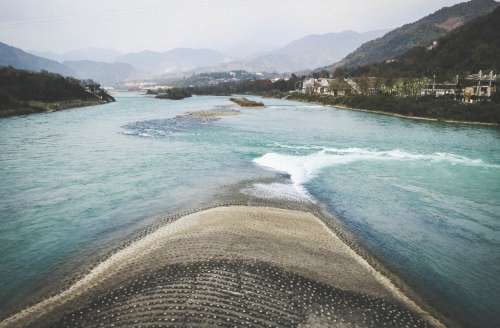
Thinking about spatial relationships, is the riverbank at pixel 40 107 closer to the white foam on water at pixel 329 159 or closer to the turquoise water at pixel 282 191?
the turquoise water at pixel 282 191

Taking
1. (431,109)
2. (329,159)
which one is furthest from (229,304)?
(431,109)

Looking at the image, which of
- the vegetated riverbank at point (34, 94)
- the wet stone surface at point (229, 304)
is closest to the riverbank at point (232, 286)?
the wet stone surface at point (229, 304)

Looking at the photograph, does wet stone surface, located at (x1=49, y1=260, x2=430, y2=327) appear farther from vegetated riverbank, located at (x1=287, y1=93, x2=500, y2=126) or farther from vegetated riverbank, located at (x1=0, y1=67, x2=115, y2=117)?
vegetated riverbank, located at (x1=0, y1=67, x2=115, y2=117)

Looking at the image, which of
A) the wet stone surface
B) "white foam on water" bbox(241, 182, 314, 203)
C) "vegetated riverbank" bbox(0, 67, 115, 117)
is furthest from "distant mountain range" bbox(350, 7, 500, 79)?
the wet stone surface

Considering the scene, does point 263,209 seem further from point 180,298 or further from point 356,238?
point 180,298

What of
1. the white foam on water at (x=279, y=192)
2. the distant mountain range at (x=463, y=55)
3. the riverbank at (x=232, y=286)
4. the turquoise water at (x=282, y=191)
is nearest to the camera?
the riverbank at (x=232, y=286)

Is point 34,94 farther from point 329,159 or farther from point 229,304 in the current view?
point 229,304
